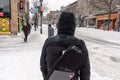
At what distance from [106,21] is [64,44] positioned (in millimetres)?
62169

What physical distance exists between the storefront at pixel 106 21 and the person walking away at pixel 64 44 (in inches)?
1870

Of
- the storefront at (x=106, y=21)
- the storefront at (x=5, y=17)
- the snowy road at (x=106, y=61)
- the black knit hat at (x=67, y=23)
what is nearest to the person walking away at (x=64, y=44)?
the black knit hat at (x=67, y=23)

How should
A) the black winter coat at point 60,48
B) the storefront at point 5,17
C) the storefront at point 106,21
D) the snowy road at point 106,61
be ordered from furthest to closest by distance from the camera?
1. the storefront at point 106,21
2. the storefront at point 5,17
3. the snowy road at point 106,61
4. the black winter coat at point 60,48

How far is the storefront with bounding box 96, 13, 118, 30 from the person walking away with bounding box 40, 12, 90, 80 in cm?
4750

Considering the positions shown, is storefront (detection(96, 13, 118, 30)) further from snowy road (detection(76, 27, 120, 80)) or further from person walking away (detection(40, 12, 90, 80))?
person walking away (detection(40, 12, 90, 80))

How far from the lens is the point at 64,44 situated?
3041mm

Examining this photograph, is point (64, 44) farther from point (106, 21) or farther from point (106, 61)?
point (106, 21)

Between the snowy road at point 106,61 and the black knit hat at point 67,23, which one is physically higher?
the black knit hat at point 67,23

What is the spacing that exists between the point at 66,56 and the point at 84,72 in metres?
0.34

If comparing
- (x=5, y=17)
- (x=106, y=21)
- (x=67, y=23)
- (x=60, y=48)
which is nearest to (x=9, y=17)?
(x=5, y=17)

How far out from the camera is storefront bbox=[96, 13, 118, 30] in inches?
2205

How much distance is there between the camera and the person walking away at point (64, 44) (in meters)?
3.02

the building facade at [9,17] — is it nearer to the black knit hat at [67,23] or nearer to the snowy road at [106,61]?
the snowy road at [106,61]

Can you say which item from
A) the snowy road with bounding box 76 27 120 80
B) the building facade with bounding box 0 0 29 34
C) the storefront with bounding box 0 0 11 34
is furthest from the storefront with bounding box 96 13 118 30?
the snowy road with bounding box 76 27 120 80
